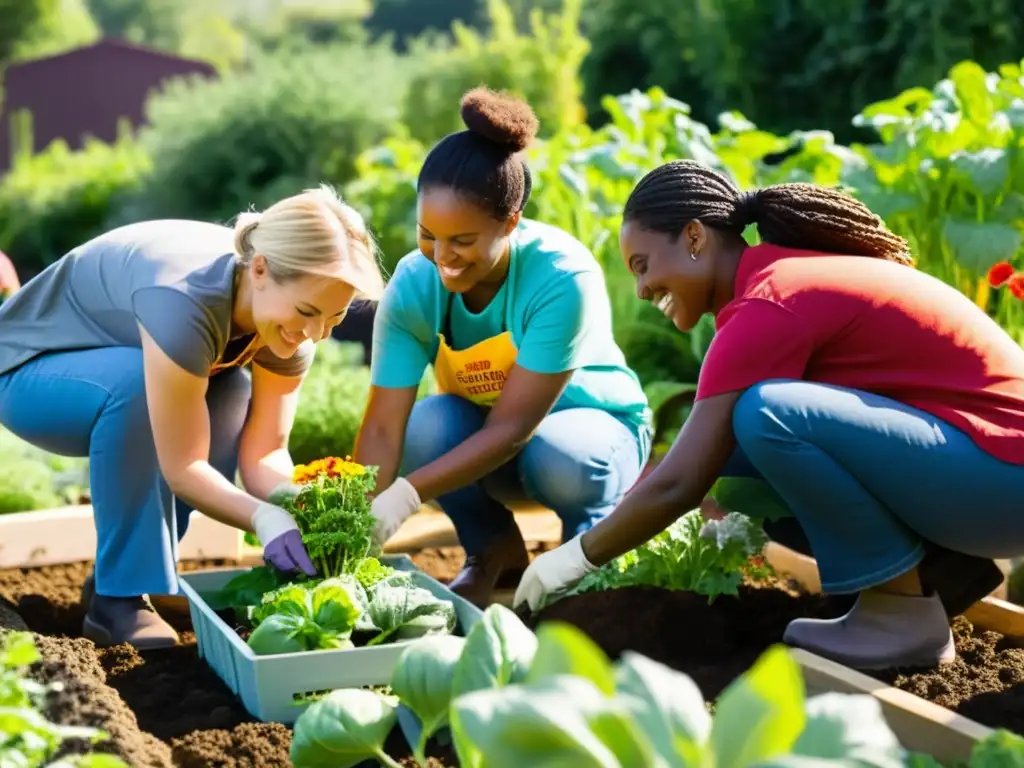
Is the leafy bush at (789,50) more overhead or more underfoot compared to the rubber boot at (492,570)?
more overhead

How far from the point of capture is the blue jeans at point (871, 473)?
8.53ft

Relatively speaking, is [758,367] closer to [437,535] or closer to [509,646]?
[509,646]

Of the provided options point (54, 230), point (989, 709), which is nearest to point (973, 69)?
point (989, 709)

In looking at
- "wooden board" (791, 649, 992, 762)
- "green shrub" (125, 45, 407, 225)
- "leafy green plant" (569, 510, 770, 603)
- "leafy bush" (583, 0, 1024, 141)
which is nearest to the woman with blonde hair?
"leafy green plant" (569, 510, 770, 603)

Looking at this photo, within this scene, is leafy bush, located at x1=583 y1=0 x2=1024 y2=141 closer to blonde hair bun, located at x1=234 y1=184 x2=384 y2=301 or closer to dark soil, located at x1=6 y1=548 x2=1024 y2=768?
dark soil, located at x1=6 y1=548 x2=1024 y2=768

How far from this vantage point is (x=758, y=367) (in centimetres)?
264

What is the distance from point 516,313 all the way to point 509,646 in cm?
158

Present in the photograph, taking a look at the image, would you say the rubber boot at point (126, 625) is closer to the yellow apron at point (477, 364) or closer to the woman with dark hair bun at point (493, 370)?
the woman with dark hair bun at point (493, 370)

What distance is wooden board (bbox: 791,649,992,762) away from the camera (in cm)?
221

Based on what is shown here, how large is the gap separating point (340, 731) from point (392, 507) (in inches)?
46.9

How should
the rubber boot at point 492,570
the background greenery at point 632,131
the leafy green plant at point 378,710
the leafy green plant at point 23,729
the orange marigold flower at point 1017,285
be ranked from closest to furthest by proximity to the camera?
the leafy green plant at point 23,729 < the leafy green plant at point 378,710 < the orange marigold flower at point 1017,285 < the rubber boot at point 492,570 < the background greenery at point 632,131

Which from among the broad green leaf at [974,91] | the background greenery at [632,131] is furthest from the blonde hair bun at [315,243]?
the broad green leaf at [974,91]

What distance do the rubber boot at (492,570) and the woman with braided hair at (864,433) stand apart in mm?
A: 877

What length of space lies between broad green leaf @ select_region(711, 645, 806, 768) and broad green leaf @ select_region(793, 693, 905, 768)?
3cm
